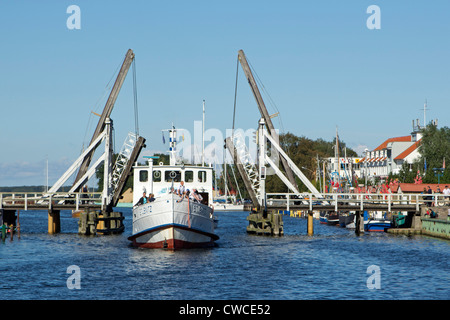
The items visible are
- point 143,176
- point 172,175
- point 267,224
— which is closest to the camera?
point 172,175

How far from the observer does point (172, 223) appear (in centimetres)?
3309

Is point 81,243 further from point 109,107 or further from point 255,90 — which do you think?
point 255,90

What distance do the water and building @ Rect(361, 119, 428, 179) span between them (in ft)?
270

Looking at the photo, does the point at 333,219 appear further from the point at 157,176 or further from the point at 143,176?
the point at 143,176

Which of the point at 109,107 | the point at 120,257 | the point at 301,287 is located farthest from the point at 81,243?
the point at 301,287

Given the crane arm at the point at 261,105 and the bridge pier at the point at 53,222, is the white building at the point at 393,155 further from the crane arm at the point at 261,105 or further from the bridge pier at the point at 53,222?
the bridge pier at the point at 53,222

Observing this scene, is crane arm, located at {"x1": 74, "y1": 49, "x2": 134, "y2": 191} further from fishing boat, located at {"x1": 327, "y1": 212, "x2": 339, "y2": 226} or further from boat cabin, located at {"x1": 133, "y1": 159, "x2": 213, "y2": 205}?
fishing boat, located at {"x1": 327, "y1": 212, "x2": 339, "y2": 226}

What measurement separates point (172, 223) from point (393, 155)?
103829mm

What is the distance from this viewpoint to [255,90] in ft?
160

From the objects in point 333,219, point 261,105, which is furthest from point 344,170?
point 261,105

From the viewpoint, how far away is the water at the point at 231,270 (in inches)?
916

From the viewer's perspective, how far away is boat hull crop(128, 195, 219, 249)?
3300 centimetres

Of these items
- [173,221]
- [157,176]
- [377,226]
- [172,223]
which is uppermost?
[157,176]

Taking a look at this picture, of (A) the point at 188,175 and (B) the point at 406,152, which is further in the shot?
(B) the point at 406,152
